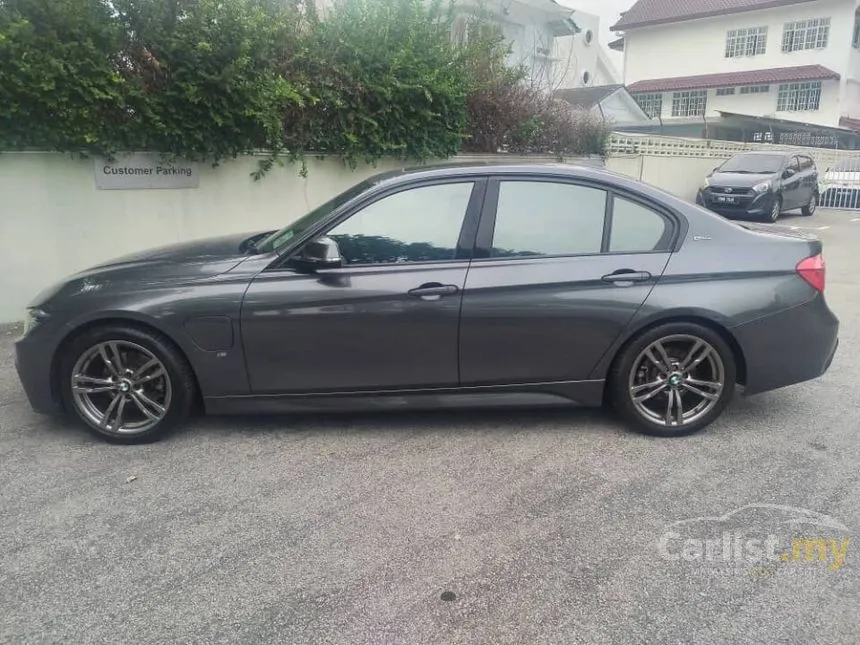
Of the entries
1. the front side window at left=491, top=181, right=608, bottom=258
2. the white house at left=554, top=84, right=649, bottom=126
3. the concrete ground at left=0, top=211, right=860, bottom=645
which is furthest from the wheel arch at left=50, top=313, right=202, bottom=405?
the white house at left=554, top=84, right=649, bottom=126

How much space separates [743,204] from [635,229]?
12.5 m

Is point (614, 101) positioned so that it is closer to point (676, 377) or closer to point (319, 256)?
point (676, 377)

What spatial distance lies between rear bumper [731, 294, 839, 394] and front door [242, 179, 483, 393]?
1.75 metres

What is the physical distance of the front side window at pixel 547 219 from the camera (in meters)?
3.89

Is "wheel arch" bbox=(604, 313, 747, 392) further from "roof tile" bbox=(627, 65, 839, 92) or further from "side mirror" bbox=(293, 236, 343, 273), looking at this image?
"roof tile" bbox=(627, 65, 839, 92)

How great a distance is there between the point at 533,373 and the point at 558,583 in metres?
1.46

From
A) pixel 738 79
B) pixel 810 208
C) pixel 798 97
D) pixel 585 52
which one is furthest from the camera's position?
pixel 738 79

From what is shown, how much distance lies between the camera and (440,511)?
3.20 metres

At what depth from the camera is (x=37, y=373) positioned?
12.6 feet

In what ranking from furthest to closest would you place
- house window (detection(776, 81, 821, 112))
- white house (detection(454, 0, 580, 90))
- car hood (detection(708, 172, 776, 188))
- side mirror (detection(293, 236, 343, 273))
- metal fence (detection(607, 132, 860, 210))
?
1. house window (detection(776, 81, 821, 112))
2. white house (detection(454, 0, 580, 90))
3. car hood (detection(708, 172, 776, 188))
4. metal fence (detection(607, 132, 860, 210))
5. side mirror (detection(293, 236, 343, 273))

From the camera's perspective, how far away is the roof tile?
106ft

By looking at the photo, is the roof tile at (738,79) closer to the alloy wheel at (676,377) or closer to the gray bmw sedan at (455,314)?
the gray bmw sedan at (455,314)

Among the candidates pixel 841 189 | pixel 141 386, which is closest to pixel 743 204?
pixel 841 189

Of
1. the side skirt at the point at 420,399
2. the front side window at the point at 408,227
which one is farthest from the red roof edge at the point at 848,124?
the front side window at the point at 408,227
